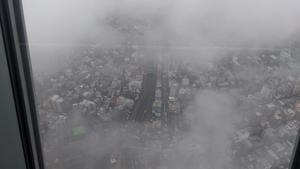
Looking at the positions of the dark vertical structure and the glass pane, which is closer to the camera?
the glass pane

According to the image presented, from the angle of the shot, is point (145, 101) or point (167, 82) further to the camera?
point (167, 82)

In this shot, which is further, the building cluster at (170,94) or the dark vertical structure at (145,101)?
the dark vertical structure at (145,101)

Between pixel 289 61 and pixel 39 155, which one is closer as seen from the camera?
pixel 39 155

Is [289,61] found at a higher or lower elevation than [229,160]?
higher

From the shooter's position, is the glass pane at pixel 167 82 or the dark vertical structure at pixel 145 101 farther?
the dark vertical structure at pixel 145 101

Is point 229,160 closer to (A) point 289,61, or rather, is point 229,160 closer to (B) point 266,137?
(B) point 266,137

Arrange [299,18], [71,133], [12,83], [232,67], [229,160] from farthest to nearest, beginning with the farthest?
1. [232,67]
2. [71,133]
3. [229,160]
4. [299,18]
5. [12,83]

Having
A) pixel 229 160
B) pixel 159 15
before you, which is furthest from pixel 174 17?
pixel 229 160

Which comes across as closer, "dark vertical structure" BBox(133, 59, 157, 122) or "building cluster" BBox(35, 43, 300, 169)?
"building cluster" BBox(35, 43, 300, 169)
